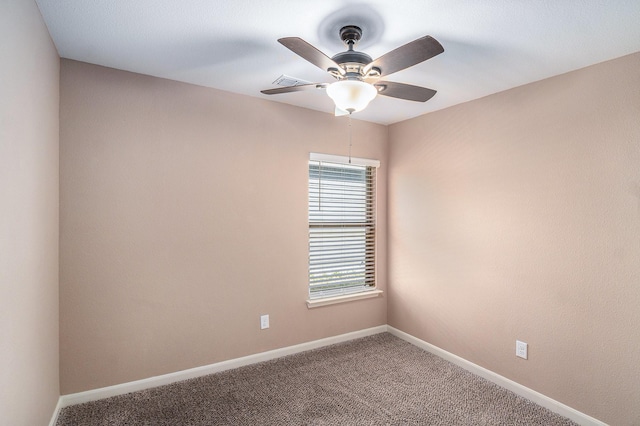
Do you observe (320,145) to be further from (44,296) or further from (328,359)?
(44,296)

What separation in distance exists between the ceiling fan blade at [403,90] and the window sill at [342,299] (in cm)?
218

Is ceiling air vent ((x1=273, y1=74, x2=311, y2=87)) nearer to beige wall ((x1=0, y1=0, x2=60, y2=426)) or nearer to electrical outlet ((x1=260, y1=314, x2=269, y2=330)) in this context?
beige wall ((x1=0, y1=0, x2=60, y2=426))

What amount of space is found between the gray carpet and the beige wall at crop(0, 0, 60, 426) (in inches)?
24.2

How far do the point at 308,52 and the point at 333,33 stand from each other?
431mm

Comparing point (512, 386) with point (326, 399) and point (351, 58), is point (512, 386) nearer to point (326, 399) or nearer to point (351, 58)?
point (326, 399)

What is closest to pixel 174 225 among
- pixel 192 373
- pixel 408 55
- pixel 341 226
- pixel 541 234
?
pixel 192 373

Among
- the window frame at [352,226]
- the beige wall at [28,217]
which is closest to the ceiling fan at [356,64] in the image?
the beige wall at [28,217]

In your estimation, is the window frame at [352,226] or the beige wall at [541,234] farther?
the window frame at [352,226]

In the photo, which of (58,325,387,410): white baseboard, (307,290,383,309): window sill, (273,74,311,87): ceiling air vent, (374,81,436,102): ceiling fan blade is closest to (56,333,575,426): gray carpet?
(58,325,387,410): white baseboard

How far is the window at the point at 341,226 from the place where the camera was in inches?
141

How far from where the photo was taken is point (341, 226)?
3762 mm

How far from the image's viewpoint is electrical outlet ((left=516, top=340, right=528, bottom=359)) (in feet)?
8.90

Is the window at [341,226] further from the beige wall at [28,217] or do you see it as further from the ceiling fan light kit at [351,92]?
the beige wall at [28,217]

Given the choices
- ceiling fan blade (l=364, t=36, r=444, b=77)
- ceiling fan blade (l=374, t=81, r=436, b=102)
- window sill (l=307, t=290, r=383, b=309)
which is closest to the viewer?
ceiling fan blade (l=364, t=36, r=444, b=77)
